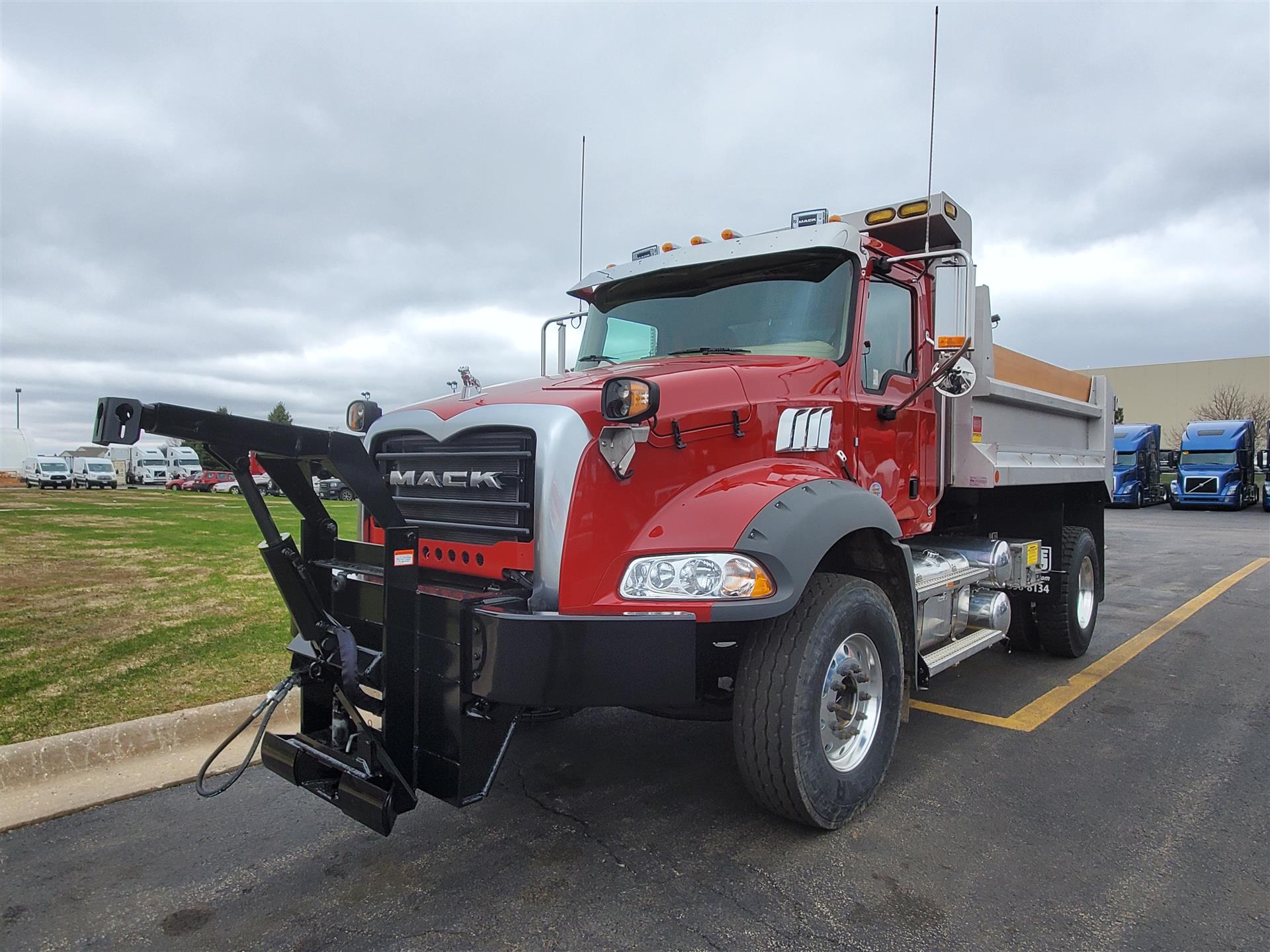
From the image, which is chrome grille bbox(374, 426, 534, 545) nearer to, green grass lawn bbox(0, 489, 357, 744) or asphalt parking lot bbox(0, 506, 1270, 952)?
green grass lawn bbox(0, 489, 357, 744)

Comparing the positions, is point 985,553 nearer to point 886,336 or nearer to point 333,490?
point 886,336

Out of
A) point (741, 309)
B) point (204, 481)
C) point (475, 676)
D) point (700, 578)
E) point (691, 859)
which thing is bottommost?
point (691, 859)

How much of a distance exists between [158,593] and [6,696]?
3.65 meters

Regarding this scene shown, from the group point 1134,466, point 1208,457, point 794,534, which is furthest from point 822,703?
point 1208,457

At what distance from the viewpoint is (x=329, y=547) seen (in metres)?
3.50

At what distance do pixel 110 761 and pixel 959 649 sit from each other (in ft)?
14.9

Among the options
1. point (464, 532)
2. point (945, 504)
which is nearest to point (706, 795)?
point (464, 532)

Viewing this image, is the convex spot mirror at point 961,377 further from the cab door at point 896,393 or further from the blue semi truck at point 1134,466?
the blue semi truck at point 1134,466

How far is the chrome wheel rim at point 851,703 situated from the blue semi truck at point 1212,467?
3088 cm

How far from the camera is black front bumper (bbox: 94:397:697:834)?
112 inches

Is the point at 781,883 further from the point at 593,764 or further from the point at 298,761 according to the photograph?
the point at 298,761

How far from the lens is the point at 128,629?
21.4 feet

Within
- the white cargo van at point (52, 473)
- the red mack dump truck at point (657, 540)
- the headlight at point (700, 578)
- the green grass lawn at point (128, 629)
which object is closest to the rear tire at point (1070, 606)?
the red mack dump truck at point (657, 540)

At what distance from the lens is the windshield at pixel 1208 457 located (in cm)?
2831
